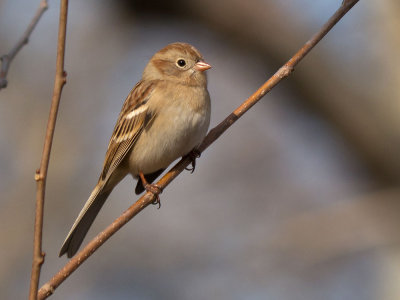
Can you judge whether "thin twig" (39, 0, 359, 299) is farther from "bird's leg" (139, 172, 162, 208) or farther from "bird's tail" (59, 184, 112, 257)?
"bird's tail" (59, 184, 112, 257)

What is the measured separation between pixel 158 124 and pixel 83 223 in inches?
30.0

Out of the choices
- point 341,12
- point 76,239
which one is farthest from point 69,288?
point 341,12

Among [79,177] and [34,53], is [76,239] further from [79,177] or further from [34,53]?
[34,53]

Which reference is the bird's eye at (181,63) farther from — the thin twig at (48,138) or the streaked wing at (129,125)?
the thin twig at (48,138)

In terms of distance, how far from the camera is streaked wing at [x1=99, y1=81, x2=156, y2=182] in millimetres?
4039

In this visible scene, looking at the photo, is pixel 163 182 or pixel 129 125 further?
pixel 129 125

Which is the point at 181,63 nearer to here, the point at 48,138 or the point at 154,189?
the point at 154,189

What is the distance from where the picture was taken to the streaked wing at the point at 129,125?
4.04 metres

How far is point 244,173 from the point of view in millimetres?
8820

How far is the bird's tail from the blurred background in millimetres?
3494

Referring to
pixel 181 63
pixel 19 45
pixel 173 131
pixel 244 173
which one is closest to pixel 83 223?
pixel 173 131

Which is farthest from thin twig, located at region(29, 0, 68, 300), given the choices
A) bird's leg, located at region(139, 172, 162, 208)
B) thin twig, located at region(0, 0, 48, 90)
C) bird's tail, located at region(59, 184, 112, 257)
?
bird's tail, located at region(59, 184, 112, 257)

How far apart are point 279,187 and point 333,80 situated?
199 centimetres

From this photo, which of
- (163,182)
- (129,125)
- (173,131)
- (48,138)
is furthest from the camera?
(129,125)
